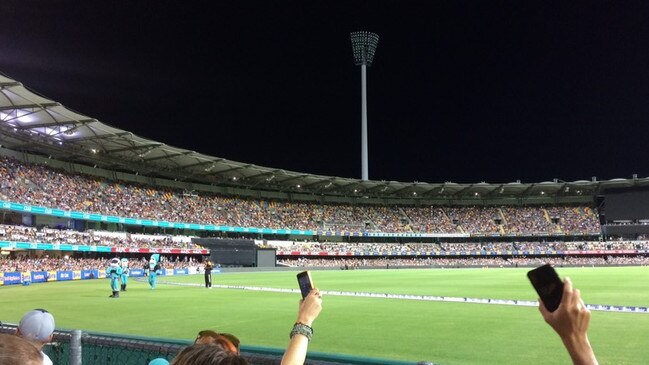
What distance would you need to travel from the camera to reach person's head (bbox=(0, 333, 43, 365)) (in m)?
1.97

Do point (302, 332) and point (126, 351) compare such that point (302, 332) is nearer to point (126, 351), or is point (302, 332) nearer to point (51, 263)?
point (126, 351)

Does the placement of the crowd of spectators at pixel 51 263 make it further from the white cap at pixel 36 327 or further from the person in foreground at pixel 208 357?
the person in foreground at pixel 208 357

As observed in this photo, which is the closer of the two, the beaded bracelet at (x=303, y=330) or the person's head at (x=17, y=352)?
the person's head at (x=17, y=352)

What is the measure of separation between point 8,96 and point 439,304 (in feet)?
121

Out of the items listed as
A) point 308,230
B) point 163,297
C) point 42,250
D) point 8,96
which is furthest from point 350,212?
point 163,297

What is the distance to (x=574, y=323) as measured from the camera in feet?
7.57

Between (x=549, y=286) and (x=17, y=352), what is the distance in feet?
7.32

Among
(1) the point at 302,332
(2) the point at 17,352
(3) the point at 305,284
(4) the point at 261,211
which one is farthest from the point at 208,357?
(4) the point at 261,211

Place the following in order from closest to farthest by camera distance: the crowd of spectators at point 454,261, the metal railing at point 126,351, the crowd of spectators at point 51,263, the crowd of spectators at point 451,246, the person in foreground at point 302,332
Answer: the person in foreground at point 302,332 → the metal railing at point 126,351 → the crowd of spectators at point 51,263 → the crowd of spectators at point 454,261 → the crowd of spectators at point 451,246

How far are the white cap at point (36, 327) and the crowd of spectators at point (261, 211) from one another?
47.8m

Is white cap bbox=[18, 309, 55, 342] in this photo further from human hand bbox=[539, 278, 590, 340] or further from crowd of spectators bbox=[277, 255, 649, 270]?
crowd of spectators bbox=[277, 255, 649, 270]

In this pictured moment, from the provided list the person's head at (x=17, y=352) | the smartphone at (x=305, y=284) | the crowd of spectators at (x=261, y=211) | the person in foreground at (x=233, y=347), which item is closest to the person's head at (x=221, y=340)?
the person in foreground at (x=233, y=347)

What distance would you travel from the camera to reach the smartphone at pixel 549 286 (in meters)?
2.37

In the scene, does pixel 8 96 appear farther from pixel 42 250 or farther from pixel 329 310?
pixel 329 310
